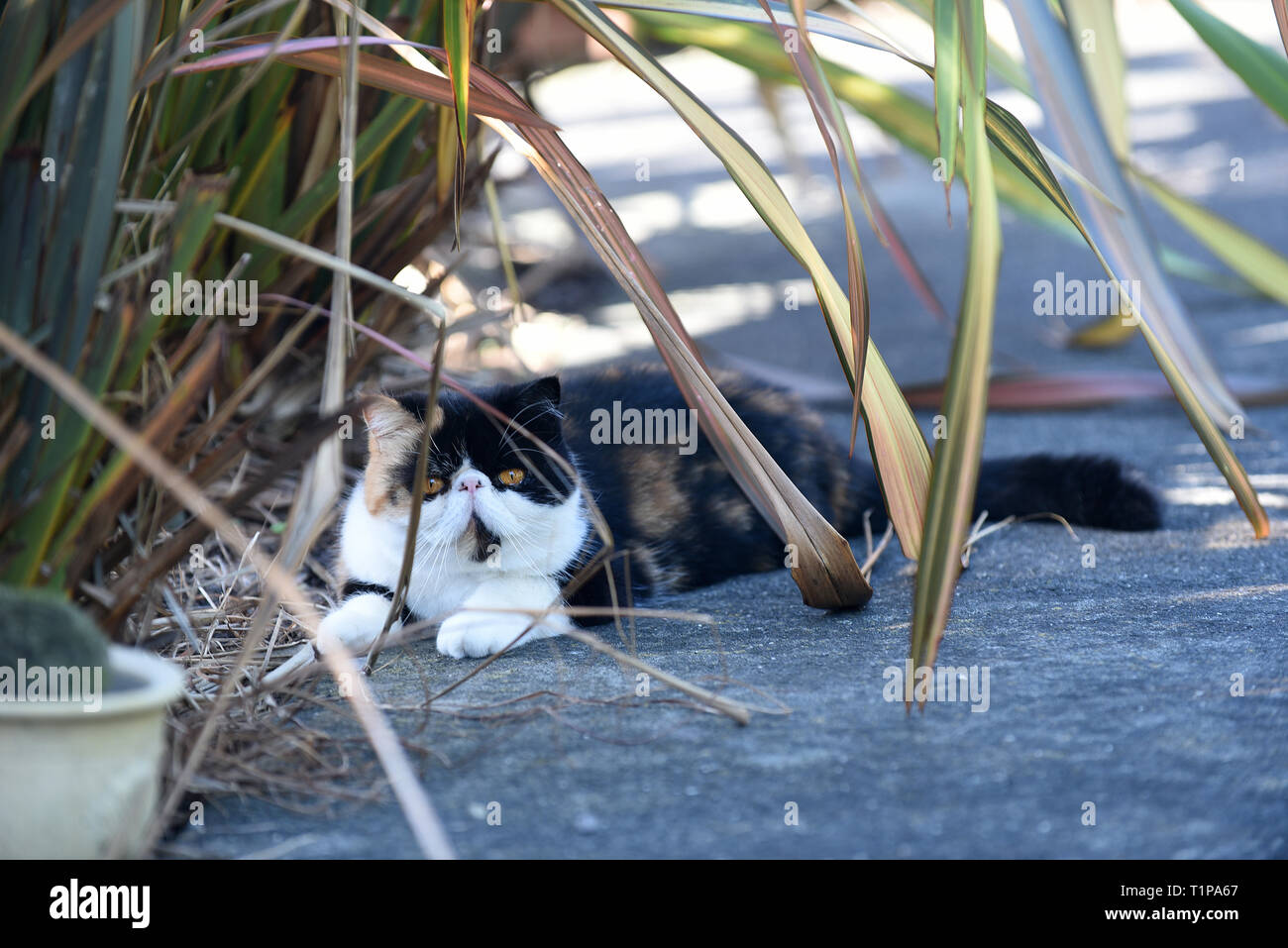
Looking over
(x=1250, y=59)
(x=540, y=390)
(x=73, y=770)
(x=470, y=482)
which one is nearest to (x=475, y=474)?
(x=470, y=482)

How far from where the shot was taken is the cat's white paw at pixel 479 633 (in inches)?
63.7

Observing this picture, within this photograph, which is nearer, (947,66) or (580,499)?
(947,66)

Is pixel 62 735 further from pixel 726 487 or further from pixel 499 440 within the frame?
pixel 726 487

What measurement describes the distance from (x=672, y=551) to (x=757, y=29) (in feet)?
2.77

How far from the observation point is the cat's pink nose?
1709 millimetres

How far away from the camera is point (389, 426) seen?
5.78ft

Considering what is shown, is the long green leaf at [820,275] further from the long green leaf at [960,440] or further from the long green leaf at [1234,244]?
the long green leaf at [1234,244]

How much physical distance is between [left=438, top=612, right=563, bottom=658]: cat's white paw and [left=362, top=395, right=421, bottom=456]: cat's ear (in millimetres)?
276

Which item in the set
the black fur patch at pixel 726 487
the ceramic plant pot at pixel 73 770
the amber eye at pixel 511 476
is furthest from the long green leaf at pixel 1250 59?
the ceramic plant pot at pixel 73 770

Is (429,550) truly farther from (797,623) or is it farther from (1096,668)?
(1096,668)

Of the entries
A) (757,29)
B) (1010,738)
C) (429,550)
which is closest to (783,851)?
(1010,738)

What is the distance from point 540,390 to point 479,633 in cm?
35

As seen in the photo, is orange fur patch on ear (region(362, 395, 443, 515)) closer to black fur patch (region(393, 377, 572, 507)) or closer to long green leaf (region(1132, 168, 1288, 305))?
black fur patch (region(393, 377, 572, 507))

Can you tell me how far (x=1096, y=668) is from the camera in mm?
1451
